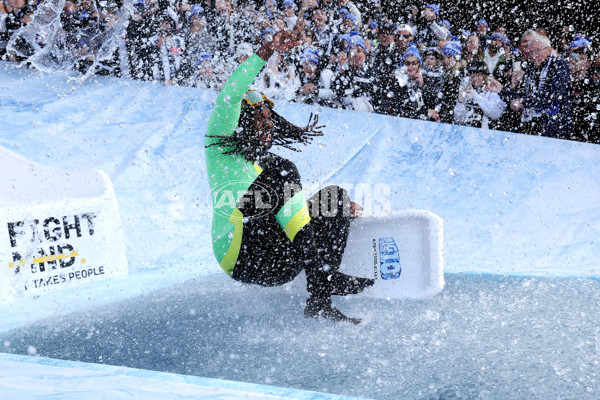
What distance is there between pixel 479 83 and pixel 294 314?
2.96m

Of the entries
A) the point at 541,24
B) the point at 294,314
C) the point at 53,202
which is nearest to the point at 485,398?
the point at 294,314

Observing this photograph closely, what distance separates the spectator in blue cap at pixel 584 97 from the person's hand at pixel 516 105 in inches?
14.8

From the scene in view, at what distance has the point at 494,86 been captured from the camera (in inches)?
163

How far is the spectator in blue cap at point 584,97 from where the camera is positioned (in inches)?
158

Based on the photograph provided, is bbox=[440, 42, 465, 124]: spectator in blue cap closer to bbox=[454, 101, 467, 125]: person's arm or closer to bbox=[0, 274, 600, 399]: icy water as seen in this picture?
bbox=[454, 101, 467, 125]: person's arm

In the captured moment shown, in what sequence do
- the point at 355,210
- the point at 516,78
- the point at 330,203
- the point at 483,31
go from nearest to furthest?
the point at 330,203 < the point at 355,210 < the point at 516,78 < the point at 483,31

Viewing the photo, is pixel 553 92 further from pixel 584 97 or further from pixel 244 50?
pixel 244 50

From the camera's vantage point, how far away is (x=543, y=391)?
1327 mm

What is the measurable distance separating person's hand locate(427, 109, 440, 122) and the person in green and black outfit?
96.9 inches

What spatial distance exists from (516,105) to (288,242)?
9.77 feet

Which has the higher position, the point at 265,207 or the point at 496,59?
the point at 496,59

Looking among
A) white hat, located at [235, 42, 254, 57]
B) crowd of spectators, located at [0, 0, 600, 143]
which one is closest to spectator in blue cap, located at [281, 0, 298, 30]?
crowd of spectators, located at [0, 0, 600, 143]

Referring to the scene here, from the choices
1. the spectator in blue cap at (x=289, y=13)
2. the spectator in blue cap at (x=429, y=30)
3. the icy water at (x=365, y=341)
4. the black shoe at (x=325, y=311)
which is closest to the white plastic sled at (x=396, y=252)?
the icy water at (x=365, y=341)

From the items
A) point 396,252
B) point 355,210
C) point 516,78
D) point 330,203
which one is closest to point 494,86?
point 516,78
